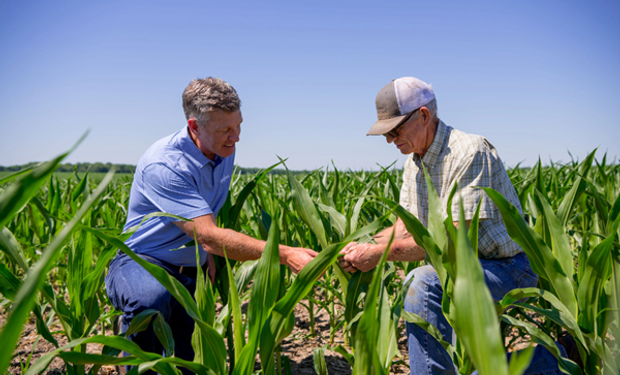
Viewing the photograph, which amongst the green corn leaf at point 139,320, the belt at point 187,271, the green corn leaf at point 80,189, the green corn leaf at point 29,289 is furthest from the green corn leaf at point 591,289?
the green corn leaf at point 80,189

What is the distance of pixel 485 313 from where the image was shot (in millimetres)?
473

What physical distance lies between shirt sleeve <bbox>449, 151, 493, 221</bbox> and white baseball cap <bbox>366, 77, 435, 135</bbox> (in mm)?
303

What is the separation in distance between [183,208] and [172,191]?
A: 103mm

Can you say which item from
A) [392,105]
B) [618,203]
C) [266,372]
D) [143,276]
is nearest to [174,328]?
[143,276]

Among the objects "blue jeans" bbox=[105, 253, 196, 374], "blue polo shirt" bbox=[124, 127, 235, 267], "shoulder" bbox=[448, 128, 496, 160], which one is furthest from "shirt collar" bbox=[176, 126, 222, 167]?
"shoulder" bbox=[448, 128, 496, 160]

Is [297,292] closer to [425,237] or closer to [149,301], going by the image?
[425,237]

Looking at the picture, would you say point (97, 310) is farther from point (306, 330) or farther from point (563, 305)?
point (306, 330)

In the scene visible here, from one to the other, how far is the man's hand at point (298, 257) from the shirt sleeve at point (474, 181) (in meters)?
0.55

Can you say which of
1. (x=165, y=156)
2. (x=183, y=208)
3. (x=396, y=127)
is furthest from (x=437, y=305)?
(x=165, y=156)

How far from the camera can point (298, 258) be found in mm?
1430

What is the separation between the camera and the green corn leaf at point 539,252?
938 mm

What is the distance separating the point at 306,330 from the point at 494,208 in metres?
1.42

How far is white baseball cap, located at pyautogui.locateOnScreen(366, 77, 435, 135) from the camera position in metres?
1.53

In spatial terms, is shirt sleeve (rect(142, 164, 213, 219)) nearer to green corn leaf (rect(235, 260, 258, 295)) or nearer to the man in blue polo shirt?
the man in blue polo shirt
